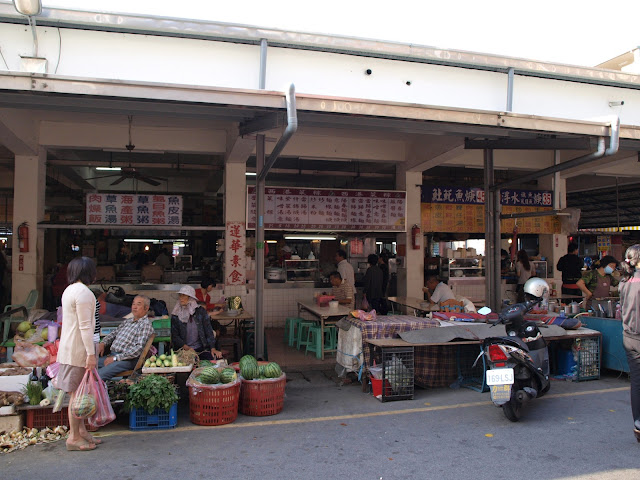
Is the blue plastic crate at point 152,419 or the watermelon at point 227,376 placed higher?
the watermelon at point 227,376

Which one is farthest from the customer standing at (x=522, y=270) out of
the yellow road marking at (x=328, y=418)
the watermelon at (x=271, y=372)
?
the watermelon at (x=271, y=372)

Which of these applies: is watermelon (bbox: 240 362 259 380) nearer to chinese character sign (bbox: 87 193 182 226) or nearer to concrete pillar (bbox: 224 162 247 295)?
concrete pillar (bbox: 224 162 247 295)

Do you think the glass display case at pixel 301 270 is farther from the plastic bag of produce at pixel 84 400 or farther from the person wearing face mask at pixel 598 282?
the plastic bag of produce at pixel 84 400

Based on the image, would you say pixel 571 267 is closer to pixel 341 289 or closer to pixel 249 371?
pixel 341 289

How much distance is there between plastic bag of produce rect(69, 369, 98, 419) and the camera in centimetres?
389

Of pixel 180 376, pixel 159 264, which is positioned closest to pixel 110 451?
pixel 180 376

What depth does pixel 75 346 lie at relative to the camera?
3967 mm

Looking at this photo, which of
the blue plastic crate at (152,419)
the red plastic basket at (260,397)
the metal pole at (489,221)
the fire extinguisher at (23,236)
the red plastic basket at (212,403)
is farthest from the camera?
the fire extinguisher at (23,236)

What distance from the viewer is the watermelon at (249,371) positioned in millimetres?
4996

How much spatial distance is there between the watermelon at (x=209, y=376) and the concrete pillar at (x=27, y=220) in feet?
18.3

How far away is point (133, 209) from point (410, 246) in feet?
18.6

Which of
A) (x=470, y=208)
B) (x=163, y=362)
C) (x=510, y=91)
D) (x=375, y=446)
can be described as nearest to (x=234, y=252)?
(x=163, y=362)

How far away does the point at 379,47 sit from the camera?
19.7 feet

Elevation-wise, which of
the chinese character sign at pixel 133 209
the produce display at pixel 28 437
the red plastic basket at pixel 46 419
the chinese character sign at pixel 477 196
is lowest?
the produce display at pixel 28 437
